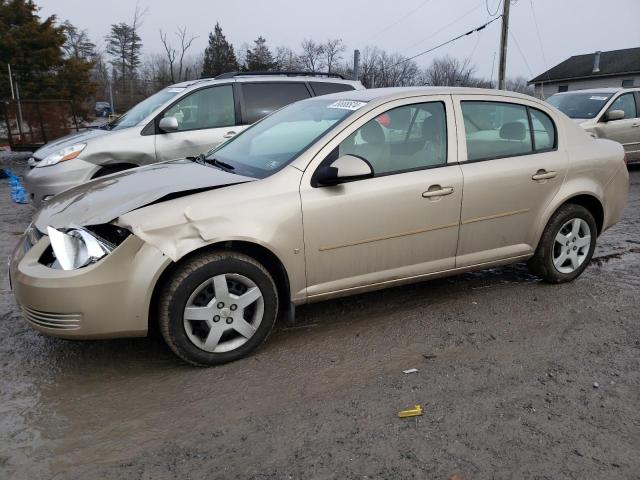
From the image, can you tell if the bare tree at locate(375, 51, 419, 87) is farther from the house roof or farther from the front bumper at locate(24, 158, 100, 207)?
the front bumper at locate(24, 158, 100, 207)

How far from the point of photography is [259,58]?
177ft

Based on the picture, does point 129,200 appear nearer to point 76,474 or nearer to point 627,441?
point 76,474

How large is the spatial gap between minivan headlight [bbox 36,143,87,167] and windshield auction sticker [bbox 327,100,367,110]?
12.2 ft

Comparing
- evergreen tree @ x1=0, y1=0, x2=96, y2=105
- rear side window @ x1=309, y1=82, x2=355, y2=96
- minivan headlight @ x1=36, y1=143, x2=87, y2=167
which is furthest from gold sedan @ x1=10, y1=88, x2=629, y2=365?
evergreen tree @ x1=0, y1=0, x2=96, y2=105

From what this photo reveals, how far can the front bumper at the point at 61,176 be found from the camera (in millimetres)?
6145

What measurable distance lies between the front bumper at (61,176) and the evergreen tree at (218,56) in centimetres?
4730

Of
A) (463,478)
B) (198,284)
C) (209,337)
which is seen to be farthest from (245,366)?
(463,478)

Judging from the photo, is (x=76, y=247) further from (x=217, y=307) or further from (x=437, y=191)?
(x=437, y=191)

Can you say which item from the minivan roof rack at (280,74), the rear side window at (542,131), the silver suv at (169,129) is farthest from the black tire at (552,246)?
the minivan roof rack at (280,74)

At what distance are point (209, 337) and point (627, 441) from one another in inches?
89.5

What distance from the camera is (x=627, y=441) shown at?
256 centimetres

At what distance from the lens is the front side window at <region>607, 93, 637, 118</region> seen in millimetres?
10664

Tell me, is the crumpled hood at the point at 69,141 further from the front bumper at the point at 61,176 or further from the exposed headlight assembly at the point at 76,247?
the exposed headlight assembly at the point at 76,247

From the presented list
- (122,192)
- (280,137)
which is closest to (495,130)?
(280,137)
